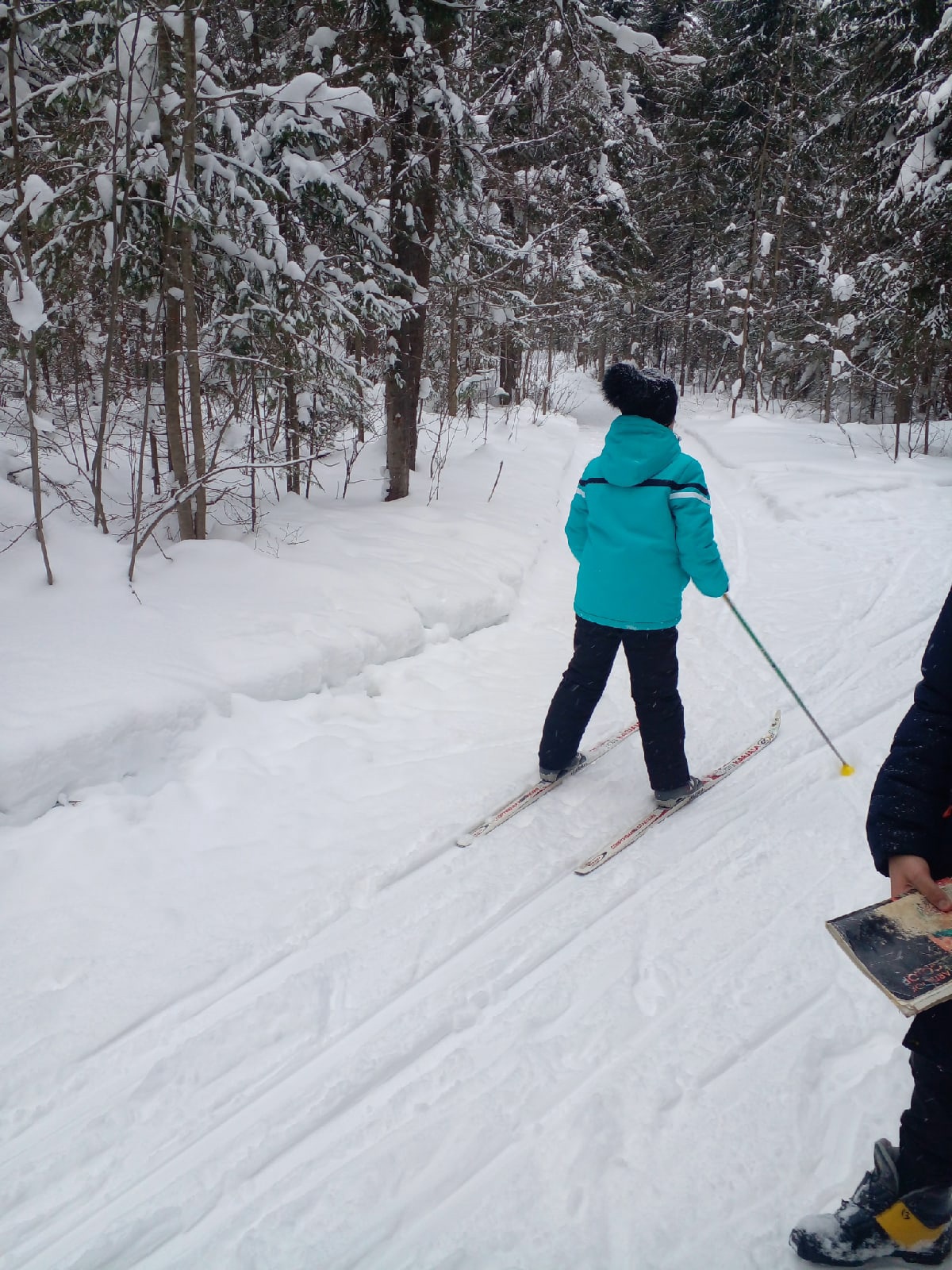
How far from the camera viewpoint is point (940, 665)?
5.69 feet

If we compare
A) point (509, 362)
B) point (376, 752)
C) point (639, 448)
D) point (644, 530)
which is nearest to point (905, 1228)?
point (644, 530)

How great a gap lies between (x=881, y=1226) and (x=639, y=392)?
3193mm

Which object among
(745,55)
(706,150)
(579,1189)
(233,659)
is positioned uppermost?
(745,55)

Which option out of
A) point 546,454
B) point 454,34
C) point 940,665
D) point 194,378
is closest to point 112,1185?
point 940,665

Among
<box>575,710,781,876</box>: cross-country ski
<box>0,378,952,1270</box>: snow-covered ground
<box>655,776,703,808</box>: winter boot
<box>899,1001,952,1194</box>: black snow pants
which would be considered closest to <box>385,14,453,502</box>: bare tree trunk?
<box>0,378,952,1270</box>: snow-covered ground

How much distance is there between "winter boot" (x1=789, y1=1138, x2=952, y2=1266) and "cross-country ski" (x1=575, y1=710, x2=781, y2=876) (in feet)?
5.62

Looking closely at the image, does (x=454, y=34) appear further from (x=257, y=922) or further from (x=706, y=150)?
(x=706, y=150)

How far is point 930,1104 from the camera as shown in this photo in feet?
5.76

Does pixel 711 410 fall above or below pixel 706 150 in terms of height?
below

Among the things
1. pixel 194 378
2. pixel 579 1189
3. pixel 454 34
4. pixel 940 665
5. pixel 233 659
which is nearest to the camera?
pixel 940 665

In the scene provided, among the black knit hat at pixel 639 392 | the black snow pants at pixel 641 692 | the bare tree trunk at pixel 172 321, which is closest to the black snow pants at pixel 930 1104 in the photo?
the black snow pants at pixel 641 692

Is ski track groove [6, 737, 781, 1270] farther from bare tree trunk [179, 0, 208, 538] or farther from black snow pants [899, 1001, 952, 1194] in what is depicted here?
bare tree trunk [179, 0, 208, 538]

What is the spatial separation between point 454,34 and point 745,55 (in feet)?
52.5

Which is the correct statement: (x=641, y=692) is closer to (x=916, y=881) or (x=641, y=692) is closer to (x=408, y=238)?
(x=916, y=881)
